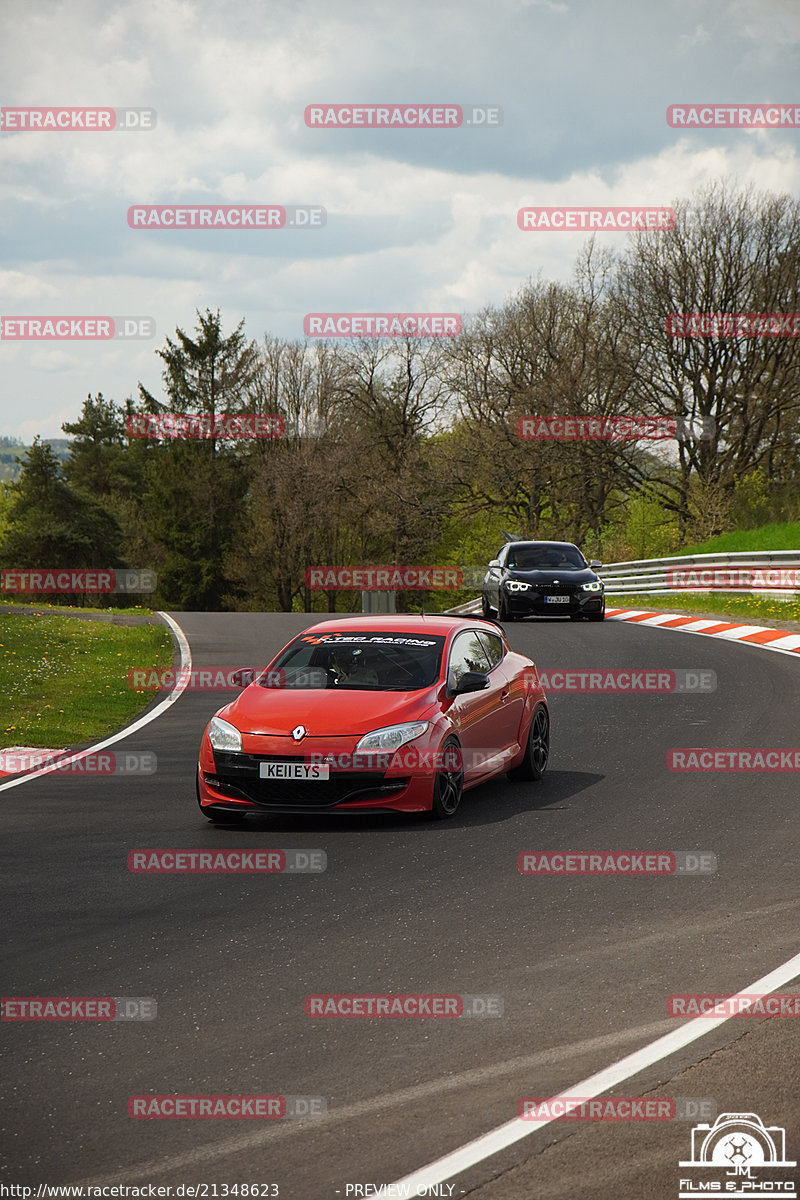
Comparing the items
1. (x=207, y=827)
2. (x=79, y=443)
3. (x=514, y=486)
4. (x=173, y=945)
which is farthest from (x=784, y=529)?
(x=79, y=443)

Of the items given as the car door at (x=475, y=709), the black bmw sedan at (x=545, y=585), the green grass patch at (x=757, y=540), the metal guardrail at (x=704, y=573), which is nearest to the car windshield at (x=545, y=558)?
the black bmw sedan at (x=545, y=585)

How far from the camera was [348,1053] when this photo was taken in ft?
16.3

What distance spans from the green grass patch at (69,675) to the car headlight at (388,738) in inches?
245

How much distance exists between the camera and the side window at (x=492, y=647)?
11.2 meters

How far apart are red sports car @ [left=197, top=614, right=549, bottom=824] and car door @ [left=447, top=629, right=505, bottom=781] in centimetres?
1

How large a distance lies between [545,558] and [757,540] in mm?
9951

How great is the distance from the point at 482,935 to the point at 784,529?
1214 inches

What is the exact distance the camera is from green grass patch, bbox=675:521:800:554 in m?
33.8

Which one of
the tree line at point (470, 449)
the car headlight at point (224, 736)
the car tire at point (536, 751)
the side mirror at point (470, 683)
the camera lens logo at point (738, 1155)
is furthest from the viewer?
the tree line at point (470, 449)

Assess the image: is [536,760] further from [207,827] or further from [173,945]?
[173,945]

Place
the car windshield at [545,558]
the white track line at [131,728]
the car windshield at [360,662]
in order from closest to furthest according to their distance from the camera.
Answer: the car windshield at [360,662] → the white track line at [131,728] → the car windshield at [545,558]

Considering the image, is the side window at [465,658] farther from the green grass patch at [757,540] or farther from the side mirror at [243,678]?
the green grass patch at [757,540]

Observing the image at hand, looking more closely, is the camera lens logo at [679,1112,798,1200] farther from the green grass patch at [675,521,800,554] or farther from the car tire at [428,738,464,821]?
the green grass patch at [675,521,800,554]

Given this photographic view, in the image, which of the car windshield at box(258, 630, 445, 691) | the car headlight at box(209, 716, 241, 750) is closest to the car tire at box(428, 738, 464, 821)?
the car windshield at box(258, 630, 445, 691)
